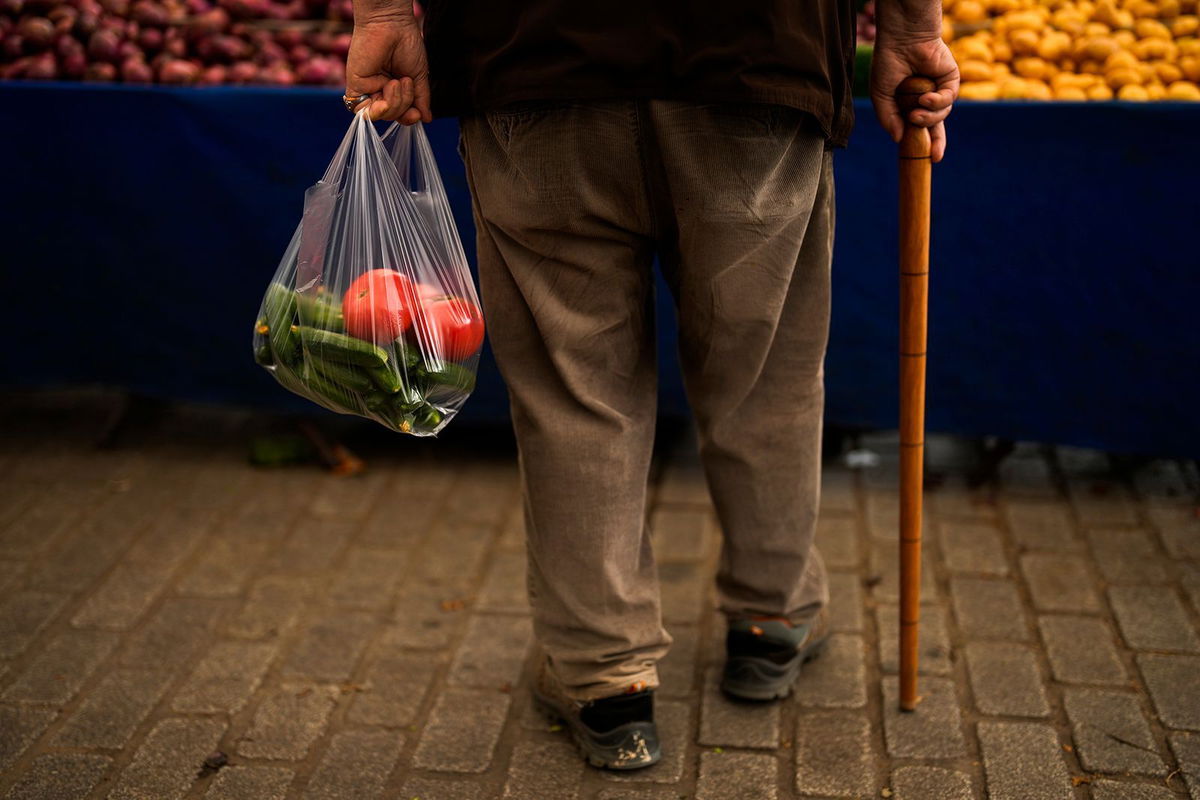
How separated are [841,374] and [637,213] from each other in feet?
4.30

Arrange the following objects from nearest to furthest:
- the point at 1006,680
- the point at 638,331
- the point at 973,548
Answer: the point at 638,331, the point at 1006,680, the point at 973,548

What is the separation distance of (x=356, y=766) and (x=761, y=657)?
754 millimetres

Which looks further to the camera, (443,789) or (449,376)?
(443,789)

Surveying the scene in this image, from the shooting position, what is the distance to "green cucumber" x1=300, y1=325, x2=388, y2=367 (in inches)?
67.3

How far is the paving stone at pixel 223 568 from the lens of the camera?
102 inches

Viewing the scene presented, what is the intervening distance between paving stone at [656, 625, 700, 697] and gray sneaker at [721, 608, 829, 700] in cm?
9

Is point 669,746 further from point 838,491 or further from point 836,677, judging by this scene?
point 838,491

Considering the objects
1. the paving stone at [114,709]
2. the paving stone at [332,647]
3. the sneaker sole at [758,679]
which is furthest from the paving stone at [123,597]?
the sneaker sole at [758,679]

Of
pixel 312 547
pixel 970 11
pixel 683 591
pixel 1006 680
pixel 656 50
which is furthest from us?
pixel 970 11

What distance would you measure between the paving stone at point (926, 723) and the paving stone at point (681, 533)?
2.05 ft

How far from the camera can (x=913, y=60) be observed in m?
1.76

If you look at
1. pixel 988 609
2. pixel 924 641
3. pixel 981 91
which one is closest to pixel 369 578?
pixel 924 641

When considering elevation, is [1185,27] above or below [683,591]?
above

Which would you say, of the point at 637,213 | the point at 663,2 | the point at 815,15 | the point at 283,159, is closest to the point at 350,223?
the point at 637,213
